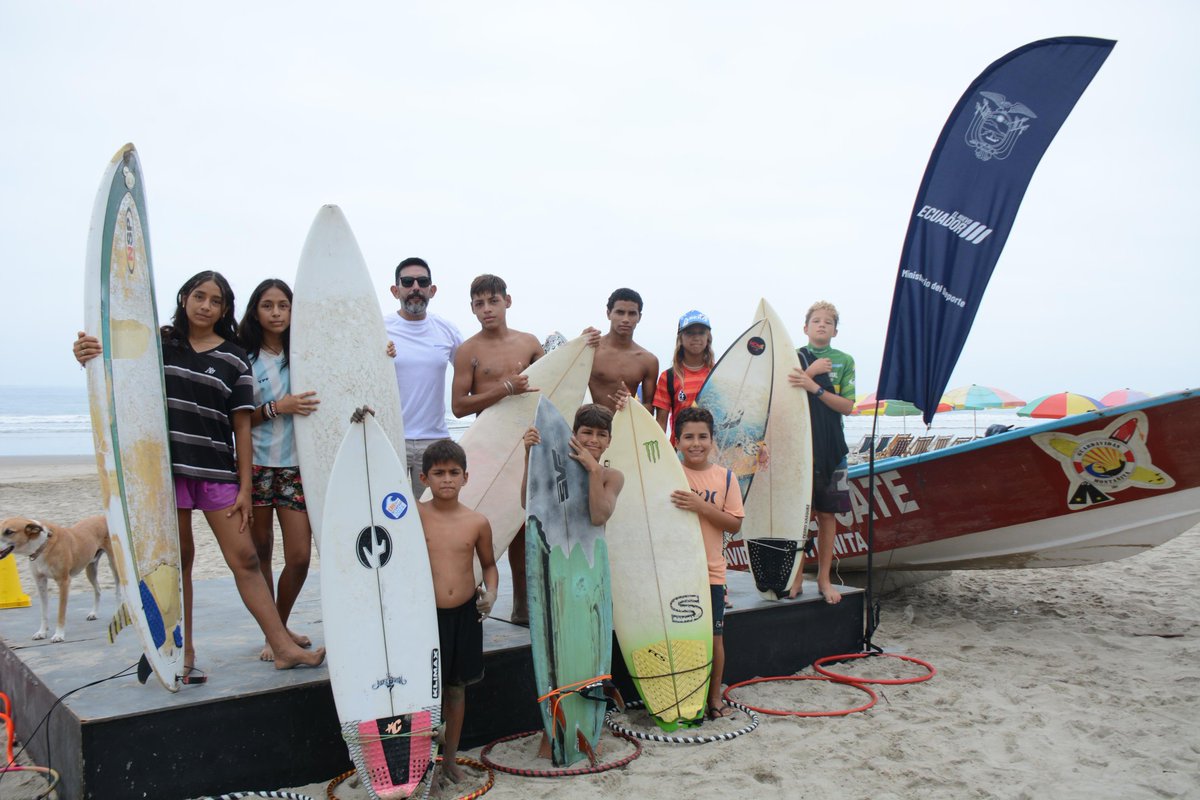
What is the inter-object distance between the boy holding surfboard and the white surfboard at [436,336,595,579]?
0.65 m

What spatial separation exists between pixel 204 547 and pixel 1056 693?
7305 mm

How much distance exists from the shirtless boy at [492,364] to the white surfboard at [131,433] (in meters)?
1.21

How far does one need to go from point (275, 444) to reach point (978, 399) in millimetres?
20725

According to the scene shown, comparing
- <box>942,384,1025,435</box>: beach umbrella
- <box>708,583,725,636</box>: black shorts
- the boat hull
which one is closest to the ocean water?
<box>942,384,1025,435</box>: beach umbrella

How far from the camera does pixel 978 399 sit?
2095cm

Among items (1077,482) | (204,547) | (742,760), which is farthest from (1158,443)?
(204,547)

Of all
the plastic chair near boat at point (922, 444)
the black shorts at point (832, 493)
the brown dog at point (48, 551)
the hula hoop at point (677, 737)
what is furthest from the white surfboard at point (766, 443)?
the plastic chair near boat at point (922, 444)

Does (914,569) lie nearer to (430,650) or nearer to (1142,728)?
(1142,728)

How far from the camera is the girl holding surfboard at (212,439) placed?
281 cm

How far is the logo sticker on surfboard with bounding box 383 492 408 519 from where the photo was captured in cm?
274

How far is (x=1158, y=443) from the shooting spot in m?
4.63

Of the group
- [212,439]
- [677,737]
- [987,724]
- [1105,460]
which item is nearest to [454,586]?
[212,439]

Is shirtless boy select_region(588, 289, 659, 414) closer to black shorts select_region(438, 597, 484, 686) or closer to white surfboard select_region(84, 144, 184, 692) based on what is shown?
black shorts select_region(438, 597, 484, 686)

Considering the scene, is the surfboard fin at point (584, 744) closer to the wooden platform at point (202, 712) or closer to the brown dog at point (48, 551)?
the wooden platform at point (202, 712)
